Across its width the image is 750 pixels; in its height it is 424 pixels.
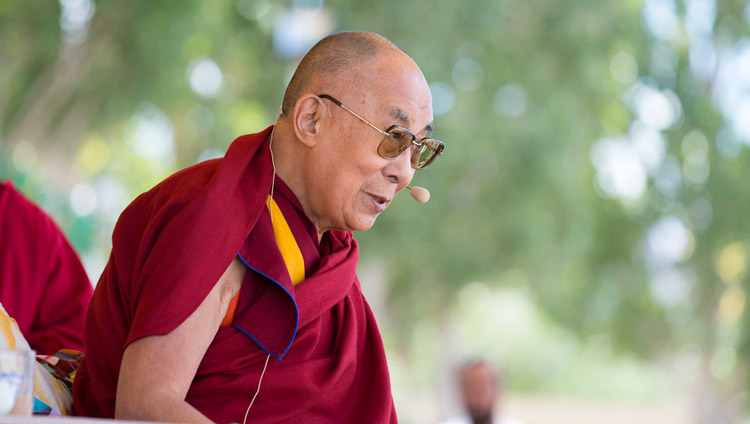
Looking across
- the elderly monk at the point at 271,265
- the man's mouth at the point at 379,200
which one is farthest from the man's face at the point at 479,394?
the man's mouth at the point at 379,200

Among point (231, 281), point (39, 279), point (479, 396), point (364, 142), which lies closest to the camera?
point (231, 281)

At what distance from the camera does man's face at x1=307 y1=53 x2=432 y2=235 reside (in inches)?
75.3

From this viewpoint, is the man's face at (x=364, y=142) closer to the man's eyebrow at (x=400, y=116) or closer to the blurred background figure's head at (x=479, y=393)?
the man's eyebrow at (x=400, y=116)

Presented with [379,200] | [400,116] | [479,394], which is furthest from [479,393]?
[400,116]

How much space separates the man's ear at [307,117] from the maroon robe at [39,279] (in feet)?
3.48

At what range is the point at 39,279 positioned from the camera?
2.75 m

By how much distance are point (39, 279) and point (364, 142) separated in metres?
1.34

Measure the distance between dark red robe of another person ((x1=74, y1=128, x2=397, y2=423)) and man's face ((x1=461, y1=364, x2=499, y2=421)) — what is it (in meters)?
4.81

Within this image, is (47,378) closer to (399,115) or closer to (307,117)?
(307,117)

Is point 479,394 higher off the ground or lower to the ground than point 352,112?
lower

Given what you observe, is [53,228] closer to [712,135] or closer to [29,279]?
[29,279]

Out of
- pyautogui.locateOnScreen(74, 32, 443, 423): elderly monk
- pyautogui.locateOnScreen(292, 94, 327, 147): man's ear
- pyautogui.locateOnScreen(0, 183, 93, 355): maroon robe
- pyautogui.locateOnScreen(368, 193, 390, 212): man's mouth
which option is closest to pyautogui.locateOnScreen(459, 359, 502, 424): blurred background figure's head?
pyautogui.locateOnScreen(0, 183, 93, 355): maroon robe

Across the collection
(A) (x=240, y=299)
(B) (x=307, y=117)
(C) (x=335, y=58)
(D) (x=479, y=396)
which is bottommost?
(D) (x=479, y=396)

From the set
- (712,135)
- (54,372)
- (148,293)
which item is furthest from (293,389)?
(712,135)
